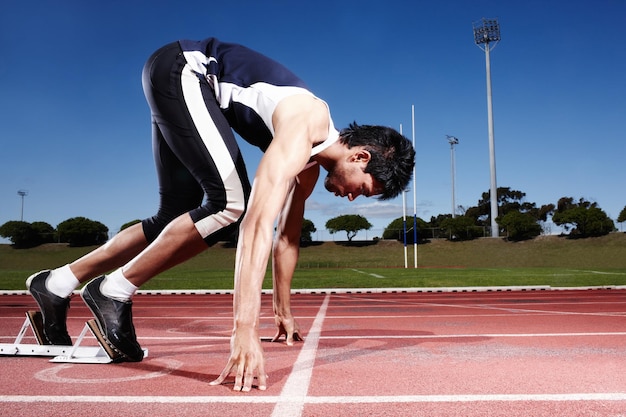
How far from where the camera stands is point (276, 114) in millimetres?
2650

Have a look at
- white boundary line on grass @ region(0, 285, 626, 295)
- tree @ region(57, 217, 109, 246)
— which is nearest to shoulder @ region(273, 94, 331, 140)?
white boundary line on grass @ region(0, 285, 626, 295)

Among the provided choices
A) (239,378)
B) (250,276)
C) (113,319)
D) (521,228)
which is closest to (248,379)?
(239,378)

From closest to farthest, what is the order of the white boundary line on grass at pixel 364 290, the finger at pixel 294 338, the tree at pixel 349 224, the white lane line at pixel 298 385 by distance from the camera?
1. the white lane line at pixel 298 385
2. the finger at pixel 294 338
3. the white boundary line on grass at pixel 364 290
4. the tree at pixel 349 224

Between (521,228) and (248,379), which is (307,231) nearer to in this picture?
(521,228)

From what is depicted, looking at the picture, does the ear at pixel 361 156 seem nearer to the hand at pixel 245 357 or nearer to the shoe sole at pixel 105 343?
the hand at pixel 245 357

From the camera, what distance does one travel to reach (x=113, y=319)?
9.69 ft

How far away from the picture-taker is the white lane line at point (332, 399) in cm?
214

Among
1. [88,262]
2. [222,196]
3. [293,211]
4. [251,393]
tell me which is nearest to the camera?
[251,393]

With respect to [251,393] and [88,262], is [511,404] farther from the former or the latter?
[88,262]

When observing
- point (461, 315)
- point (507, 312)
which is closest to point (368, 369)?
point (461, 315)

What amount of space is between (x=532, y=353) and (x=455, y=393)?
50.2 inches

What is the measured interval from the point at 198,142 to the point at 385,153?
1018mm

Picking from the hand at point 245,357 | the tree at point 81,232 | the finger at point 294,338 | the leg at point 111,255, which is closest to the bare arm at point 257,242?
the hand at point 245,357

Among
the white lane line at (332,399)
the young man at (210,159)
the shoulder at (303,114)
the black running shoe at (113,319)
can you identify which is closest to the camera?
the white lane line at (332,399)
